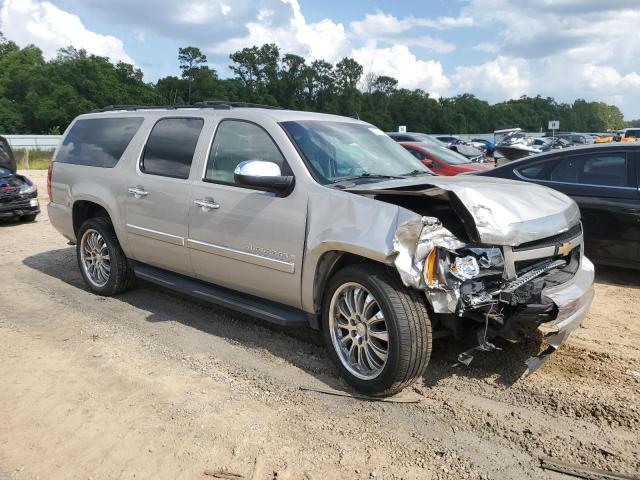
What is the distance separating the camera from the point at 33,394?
381 cm

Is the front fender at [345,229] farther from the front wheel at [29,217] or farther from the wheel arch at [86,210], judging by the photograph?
the front wheel at [29,217]

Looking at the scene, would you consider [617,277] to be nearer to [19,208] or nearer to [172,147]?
[172,147]

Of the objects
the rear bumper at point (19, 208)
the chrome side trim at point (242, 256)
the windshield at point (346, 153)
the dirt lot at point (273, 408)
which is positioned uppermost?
the windshield at point (346, 153)

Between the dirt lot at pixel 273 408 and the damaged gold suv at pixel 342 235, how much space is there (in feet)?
1.18

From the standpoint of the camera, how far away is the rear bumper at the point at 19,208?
11141mm

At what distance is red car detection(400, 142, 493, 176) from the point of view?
1216cm

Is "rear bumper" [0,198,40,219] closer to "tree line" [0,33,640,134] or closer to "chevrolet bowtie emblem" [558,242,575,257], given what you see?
"chevrolet bowtie emblem" [558,242,575,257]

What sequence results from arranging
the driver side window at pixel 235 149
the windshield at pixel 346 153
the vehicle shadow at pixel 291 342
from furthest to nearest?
the driver side window at pixel 235 149 < the windshield at pixel 346 153 < the vehicle shadow at pixel 291 342

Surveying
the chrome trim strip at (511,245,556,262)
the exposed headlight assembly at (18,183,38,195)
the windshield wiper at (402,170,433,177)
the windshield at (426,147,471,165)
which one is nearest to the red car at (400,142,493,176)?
the windshield at (426,147,471,165)

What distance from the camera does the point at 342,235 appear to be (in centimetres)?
367

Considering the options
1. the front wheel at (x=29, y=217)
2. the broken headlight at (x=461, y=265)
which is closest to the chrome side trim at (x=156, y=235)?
the broken headlight at (x=461, y=265)

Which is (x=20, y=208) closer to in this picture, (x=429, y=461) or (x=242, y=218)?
(x=242, y=218)

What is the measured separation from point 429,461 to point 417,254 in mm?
1154

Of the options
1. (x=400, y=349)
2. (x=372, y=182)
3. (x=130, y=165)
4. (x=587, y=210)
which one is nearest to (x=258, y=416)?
(x=400, y=349)
